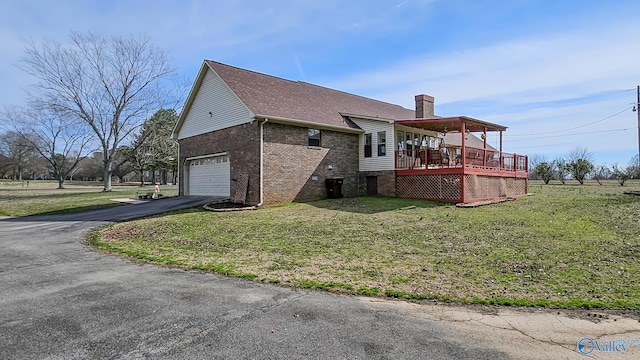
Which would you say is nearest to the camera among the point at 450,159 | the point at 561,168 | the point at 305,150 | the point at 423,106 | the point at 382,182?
the point at 305,150

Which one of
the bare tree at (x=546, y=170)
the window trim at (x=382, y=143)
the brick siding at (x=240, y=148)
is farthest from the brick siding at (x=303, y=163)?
the bare tree at (x=546, y=170)

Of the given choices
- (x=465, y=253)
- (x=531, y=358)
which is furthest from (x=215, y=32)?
(x=531, y=358)

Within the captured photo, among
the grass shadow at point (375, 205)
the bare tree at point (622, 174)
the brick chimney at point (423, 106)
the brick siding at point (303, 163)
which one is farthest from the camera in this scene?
the bare tree at point (622, 174)

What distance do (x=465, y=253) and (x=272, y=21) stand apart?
11.1 metres

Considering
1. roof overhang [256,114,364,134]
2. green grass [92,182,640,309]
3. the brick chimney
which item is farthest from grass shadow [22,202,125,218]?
the brick chimney

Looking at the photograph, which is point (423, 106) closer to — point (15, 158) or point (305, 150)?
point (305, 150)

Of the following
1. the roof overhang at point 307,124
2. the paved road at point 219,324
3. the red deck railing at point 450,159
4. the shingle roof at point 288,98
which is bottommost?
Result: the paved road at point 219,324

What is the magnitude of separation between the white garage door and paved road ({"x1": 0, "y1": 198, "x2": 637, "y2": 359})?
38.9 ft

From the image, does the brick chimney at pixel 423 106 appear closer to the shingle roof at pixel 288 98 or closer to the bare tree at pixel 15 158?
the shingle roof at pixel 288 98

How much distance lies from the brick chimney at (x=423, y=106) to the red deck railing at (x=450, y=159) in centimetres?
390

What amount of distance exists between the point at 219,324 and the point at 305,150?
13.4 metres

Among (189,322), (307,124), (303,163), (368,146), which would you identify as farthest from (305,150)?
(189,322)

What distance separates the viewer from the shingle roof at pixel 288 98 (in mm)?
16266

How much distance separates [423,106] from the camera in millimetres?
22453
